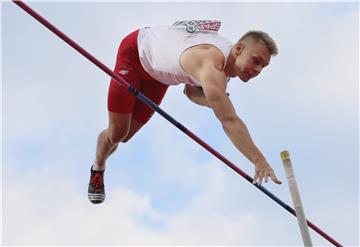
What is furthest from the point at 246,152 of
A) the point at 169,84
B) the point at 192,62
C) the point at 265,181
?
the point at 169,84

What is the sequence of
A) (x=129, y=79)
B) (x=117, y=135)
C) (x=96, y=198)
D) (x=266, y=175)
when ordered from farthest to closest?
(x=96, y=198)
(x=117, y=135)
(x=129, y=79)
(x=266, y=175)

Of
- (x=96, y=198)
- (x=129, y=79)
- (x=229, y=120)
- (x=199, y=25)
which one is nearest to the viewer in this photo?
(x=229, y=120)

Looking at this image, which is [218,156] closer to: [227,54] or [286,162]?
[227,54]

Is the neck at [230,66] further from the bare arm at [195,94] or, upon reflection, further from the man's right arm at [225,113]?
the bare arm at [195,94]

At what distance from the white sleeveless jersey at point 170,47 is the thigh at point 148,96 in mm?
245

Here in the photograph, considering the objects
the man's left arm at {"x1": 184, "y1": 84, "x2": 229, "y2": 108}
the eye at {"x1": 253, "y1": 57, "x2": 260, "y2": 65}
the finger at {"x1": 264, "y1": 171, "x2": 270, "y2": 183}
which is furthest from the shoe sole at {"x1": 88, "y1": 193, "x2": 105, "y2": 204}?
the finger at {"x1": 264, "y1": 171, "x2": 270, "y2": 183}

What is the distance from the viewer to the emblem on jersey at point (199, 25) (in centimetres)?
572

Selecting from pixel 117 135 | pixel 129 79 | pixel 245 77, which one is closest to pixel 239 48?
pixel 245 77

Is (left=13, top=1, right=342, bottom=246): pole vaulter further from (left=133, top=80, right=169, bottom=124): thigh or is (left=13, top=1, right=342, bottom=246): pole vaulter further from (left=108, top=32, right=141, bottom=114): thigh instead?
(left=133, top=80, right=169, bottom=124): thigh

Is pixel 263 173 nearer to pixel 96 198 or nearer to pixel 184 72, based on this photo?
pixel 184 72

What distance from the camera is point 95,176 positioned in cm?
675

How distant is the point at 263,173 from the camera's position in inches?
176

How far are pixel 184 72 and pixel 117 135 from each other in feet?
4.03

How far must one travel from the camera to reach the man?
4.89 m
